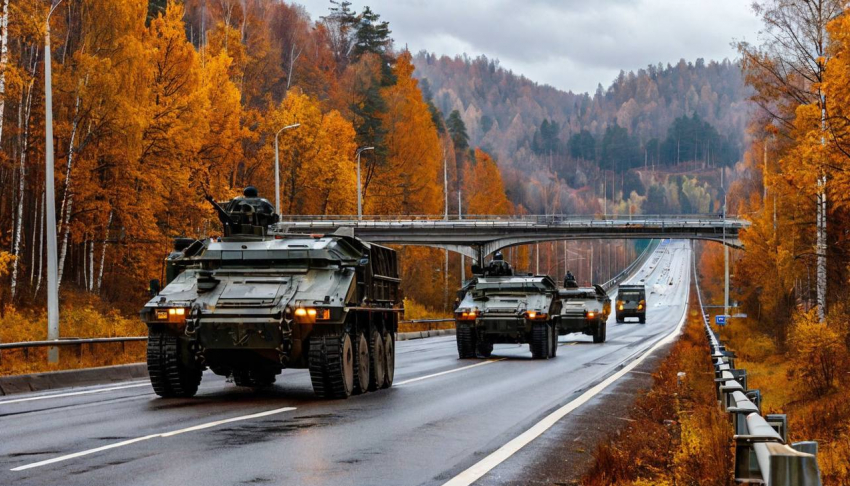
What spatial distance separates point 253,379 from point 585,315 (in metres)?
26.3

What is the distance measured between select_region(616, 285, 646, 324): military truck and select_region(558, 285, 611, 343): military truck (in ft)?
115

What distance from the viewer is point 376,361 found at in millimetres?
17125

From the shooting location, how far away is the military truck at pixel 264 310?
1451 cm

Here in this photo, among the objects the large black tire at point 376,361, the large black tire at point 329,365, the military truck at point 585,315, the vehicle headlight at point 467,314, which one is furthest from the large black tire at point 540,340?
the military truck at point 585,315

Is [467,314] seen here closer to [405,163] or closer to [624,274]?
[405,163]

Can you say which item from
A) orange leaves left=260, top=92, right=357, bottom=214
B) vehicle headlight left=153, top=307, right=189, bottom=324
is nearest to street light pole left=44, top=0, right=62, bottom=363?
vehicle headlight left=153, top=307, right=189, bottom=324

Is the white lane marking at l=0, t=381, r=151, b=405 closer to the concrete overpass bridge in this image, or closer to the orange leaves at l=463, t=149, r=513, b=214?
the concrete overpass bridge

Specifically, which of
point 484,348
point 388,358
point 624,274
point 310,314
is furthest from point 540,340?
point 624,274

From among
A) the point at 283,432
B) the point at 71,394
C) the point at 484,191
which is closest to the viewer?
the point at 283,432

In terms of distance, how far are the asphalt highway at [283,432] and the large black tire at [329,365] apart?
0.25m

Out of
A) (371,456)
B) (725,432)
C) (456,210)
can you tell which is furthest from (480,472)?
(456,210)

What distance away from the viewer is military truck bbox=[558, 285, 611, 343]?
A: 139 feet

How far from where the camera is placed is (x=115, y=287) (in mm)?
45719

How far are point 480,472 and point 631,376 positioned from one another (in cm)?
1396
